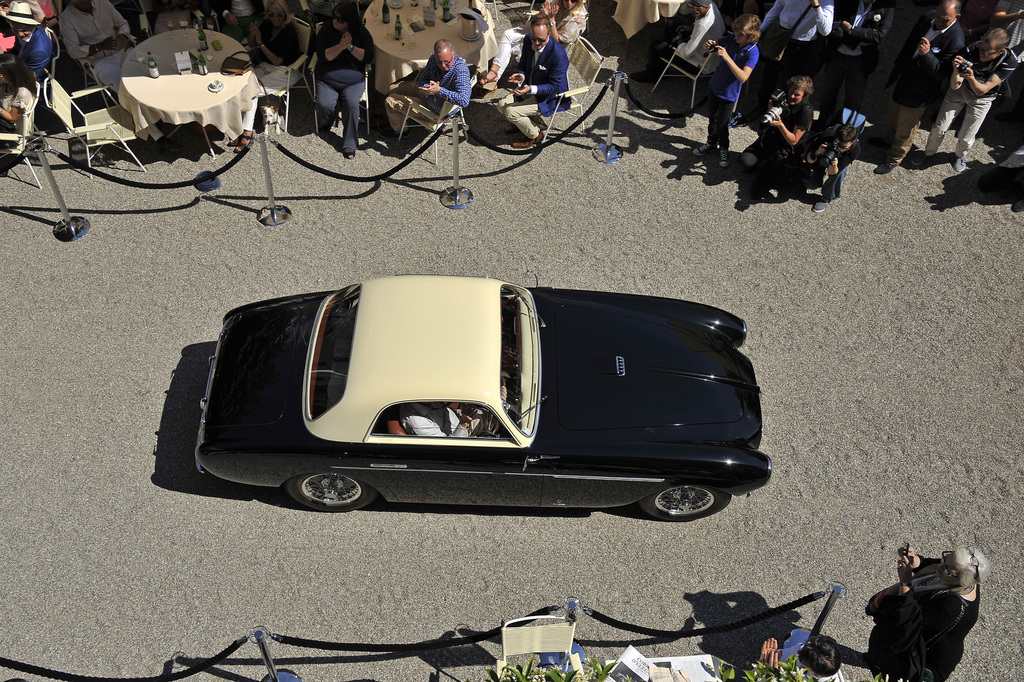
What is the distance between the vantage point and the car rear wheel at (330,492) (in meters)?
6.16

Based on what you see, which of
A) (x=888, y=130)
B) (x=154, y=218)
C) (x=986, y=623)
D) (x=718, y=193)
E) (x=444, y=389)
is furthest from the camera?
(x=888, y=130)

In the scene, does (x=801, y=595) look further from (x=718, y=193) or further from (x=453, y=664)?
(x=718, y=193)

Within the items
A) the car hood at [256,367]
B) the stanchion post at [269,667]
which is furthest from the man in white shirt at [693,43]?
the stanchion post at [269,667]

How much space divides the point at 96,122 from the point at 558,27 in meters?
5.23

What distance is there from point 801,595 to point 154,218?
7147 mm

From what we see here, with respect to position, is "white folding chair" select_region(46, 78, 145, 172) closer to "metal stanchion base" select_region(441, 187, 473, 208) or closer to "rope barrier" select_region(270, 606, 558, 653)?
"metal stanchion base" select_region(441, 187, 473, 208)

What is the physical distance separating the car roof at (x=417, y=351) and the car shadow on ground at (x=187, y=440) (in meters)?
1.29

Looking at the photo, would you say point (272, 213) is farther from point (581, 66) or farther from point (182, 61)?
point (581, 66)

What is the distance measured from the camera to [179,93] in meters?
8.48

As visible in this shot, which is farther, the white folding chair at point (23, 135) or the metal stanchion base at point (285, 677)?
the white folding chair at point (23, 135)

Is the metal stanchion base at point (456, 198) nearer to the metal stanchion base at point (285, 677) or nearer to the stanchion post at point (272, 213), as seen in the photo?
the stanchion post at point (272, 213)

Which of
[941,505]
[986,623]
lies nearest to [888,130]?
[941,505]

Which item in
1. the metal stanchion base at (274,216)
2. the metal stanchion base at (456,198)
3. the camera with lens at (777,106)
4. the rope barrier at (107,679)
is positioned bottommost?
the rope barrier at (107,679)

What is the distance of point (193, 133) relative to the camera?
9414 millimetres
